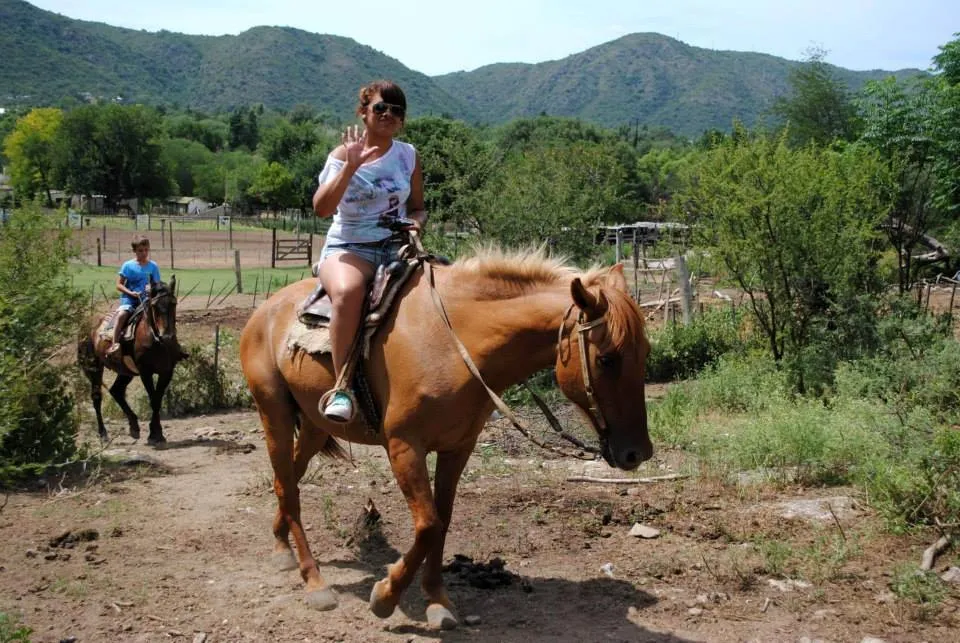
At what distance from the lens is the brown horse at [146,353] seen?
10.7 meters

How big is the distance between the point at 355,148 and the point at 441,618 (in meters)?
2.65

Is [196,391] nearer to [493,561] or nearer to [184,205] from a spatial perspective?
[493,561]

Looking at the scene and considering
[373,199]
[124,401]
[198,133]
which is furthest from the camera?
[198,133]

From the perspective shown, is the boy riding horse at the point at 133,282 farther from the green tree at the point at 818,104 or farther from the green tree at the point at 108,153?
the green tree at the point at 108,153

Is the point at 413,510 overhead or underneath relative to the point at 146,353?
overhead

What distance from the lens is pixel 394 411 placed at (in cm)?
455

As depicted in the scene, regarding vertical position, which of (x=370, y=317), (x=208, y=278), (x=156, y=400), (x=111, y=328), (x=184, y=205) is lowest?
(x=184, y=205)

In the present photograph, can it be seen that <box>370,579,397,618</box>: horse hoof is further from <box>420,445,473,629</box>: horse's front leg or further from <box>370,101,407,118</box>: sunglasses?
<box>370,101,407,118</box>: sunglasses

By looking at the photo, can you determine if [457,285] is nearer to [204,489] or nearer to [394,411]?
[394,411]

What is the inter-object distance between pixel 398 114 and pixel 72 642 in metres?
3.45

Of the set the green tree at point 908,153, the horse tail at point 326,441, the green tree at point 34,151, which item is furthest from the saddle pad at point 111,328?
the green tree at point 34,151

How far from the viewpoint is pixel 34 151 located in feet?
299

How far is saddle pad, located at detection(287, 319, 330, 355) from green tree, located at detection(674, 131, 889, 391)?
815cm

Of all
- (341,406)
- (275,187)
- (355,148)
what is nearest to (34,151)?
(275,187)
